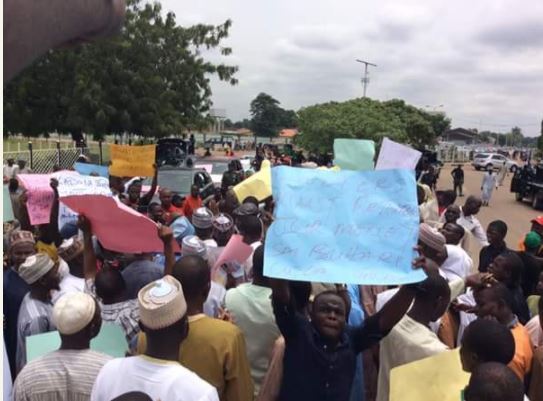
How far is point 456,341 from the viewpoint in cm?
350

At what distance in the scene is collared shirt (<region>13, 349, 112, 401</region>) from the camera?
239 cm

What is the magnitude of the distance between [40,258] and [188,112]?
82.9 feet

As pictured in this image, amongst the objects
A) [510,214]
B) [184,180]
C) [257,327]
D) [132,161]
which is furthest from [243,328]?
[510,214]

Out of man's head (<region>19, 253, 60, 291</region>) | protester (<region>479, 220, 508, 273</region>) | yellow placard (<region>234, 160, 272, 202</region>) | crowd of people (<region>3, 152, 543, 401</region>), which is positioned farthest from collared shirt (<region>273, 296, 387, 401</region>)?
yellow placard (<region>234, 160, 272, 202</region>)

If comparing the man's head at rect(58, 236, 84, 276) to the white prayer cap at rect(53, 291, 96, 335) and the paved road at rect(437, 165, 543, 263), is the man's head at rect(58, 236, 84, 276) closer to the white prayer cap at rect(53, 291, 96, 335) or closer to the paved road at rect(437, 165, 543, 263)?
the white prayer cap at rect(53, 291, 96, 335)

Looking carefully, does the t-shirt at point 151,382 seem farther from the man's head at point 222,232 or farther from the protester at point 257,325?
the man's head at point 222,232

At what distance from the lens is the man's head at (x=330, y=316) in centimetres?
268

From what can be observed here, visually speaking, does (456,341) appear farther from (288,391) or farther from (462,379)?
(288,391)

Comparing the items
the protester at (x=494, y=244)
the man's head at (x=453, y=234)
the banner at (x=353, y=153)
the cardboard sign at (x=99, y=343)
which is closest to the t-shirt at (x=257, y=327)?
the cardboard sign at (x=99, y=343)

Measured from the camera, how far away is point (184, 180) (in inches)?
467

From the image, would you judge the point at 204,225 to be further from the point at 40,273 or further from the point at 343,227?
the point at 343,227

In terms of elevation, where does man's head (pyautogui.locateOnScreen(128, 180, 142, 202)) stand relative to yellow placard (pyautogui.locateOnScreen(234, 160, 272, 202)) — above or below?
below

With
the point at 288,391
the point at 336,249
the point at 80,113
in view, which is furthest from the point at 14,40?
the point at 80,113

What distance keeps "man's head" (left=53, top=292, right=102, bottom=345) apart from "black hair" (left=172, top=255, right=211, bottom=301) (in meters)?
0.43
